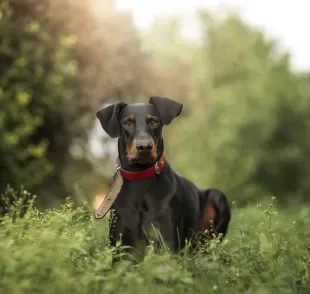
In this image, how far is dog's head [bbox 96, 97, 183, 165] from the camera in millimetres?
5625

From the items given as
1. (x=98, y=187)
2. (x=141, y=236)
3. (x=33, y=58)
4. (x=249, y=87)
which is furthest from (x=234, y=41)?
(x=141, y=236)

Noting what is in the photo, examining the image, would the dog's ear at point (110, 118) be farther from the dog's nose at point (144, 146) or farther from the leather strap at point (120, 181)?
the dog's nose at point (144, 146)

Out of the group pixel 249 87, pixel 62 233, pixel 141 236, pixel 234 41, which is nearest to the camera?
pixel 62 233

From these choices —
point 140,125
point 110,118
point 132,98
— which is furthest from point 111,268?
point 132,98

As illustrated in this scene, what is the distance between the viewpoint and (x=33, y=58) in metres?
13.0

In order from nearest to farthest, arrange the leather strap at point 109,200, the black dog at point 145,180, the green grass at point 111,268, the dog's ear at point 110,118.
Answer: the green grass at point 111,268, the black dog at point 145,180, the leather strap at point 109,200, the dog's ear at point 110,118

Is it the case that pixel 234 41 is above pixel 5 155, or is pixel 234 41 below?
above

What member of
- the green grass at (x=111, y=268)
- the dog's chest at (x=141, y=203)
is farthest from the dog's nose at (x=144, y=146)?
the green grass at (x=111, y=268)

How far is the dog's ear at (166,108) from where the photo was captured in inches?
238

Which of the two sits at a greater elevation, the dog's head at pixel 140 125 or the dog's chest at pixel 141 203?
the dog's head at pixel 140 125

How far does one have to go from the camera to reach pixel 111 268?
473 cm

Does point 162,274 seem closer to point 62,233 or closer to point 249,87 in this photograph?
point 62,233

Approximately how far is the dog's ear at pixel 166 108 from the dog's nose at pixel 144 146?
550mm

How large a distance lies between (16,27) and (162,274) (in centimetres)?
933
